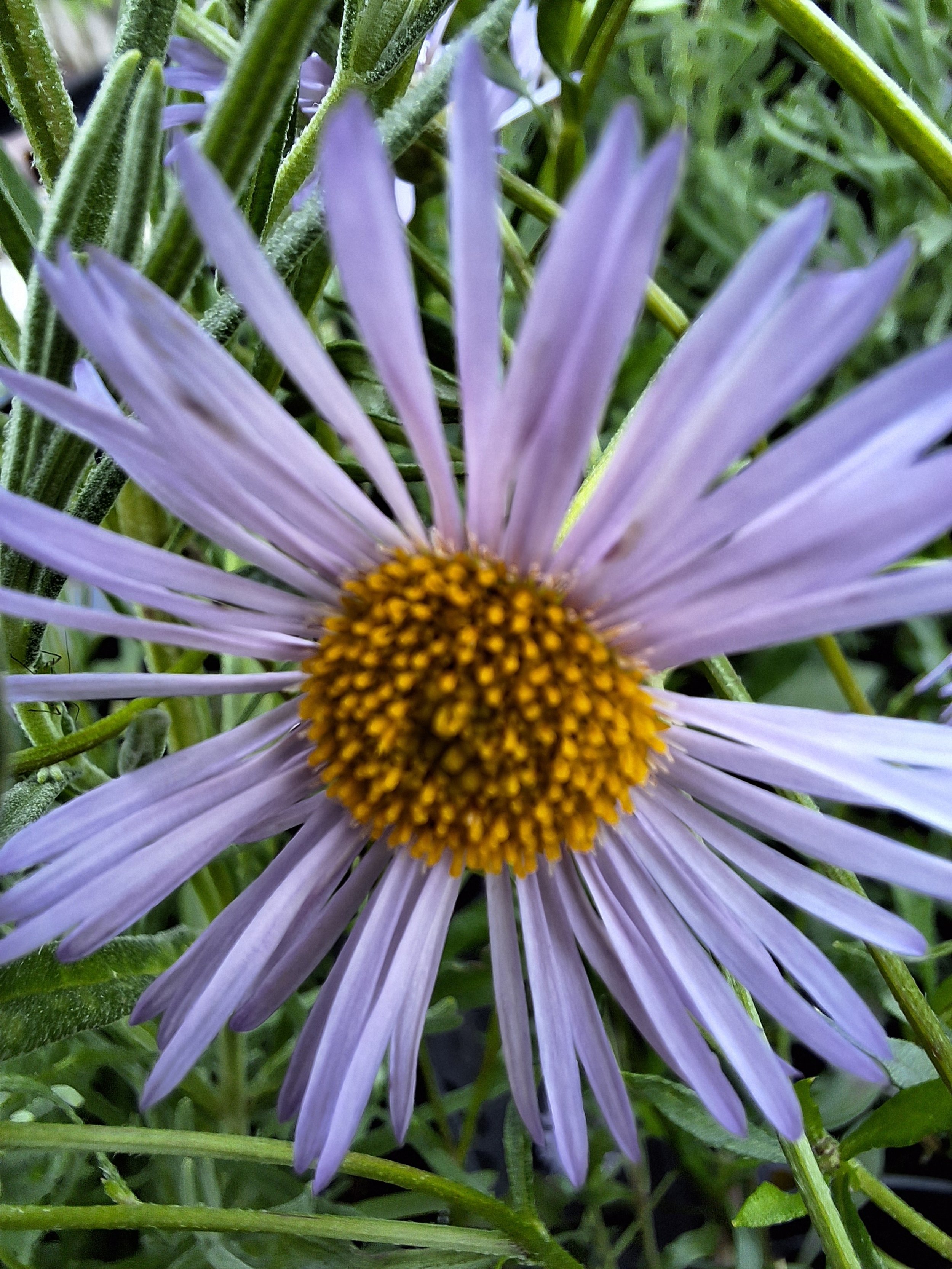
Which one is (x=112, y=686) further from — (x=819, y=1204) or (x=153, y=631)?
(x=819, y=1204)

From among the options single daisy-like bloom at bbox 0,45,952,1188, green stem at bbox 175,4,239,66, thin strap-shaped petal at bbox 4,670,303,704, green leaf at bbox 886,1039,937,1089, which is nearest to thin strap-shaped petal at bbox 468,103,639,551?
single daisy-like bloom at bbox 0,45,952,1188

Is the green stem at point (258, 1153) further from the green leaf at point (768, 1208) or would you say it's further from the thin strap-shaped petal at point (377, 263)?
the thin strap-shaped petal at point (377, 263)

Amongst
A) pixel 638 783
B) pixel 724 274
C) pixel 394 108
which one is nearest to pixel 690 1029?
pixel 638 783

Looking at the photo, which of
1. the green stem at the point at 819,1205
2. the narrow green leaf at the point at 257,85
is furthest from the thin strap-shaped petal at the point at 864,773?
the narrow green leaf at the point at 257,85

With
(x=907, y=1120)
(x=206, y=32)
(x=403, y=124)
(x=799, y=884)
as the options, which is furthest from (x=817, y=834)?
(x=206, y=32)

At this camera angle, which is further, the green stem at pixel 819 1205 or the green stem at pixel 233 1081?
the green stem at pixel 233 1081

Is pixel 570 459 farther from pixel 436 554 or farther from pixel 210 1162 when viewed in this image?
pixel 210 1162

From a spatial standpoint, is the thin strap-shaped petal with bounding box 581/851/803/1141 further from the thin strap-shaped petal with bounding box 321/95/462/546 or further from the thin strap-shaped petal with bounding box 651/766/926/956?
Answer: the thin strap-shaped petal with bounding box 321/95/462/546
